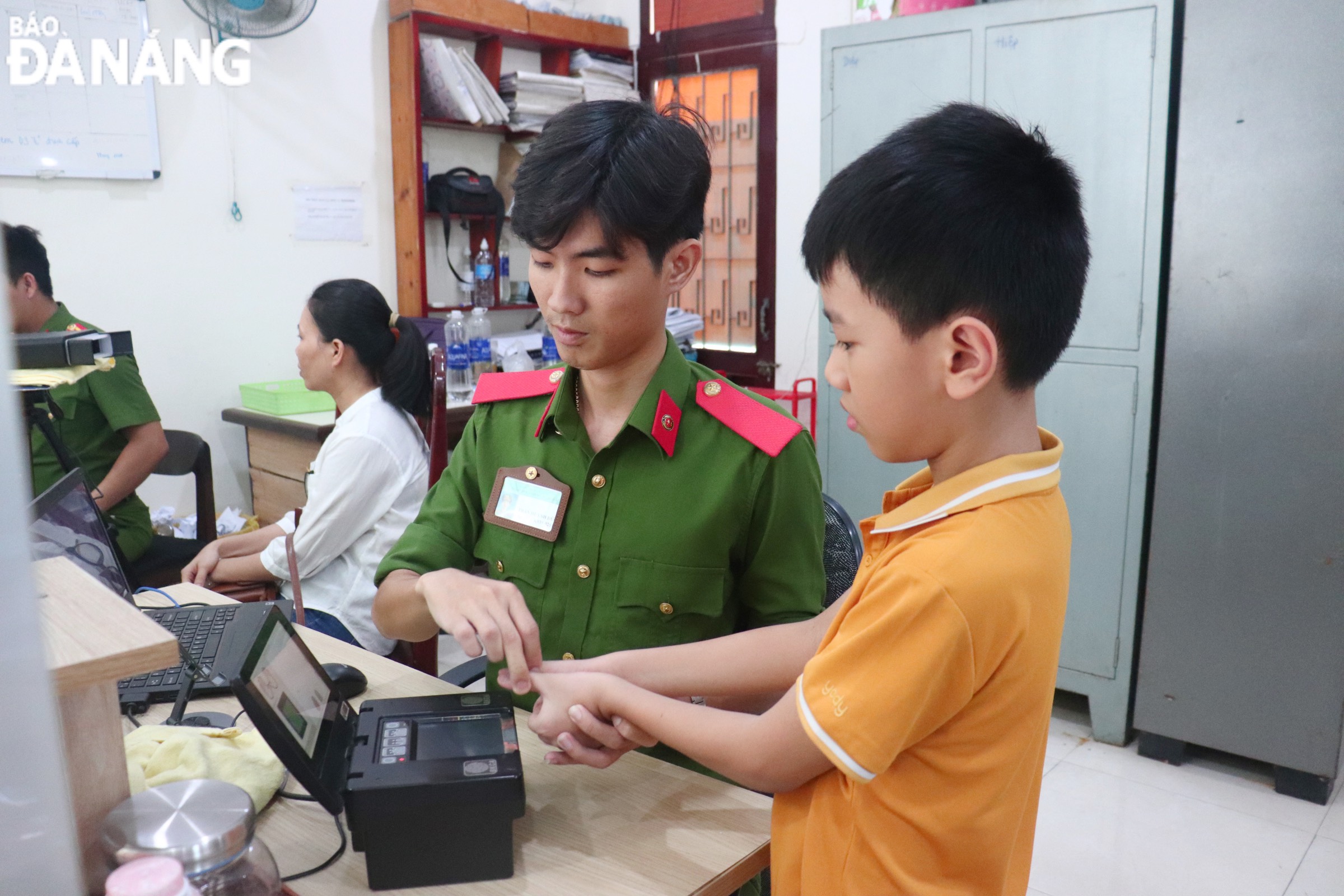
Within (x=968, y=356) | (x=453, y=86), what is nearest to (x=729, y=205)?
(x=453, y=86)

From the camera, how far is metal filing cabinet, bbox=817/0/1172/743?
244 centimetres

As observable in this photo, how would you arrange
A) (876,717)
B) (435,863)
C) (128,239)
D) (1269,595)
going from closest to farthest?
1. (876,717)
2. (435,863)
3. (1269,595)
4. (128,239)

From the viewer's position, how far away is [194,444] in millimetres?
2684

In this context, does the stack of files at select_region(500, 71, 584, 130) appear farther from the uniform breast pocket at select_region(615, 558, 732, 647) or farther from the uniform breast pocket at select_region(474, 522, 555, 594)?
the uniform breast pocket at select_region(615, 558, 732, 647)

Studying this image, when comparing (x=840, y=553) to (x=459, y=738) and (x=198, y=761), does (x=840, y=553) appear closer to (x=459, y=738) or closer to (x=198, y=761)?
(x=459, y=738)

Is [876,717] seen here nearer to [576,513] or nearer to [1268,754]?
[576,513]

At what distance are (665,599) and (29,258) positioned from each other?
2.05 m

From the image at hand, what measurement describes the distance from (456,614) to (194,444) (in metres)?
1.95

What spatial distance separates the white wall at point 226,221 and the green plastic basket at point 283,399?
0.55 feet

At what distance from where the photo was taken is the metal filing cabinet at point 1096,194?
7.99 feet

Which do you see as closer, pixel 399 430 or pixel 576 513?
pixel 576 513

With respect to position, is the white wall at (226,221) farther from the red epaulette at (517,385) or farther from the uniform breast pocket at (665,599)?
the uniform breast pocket at (665,599)

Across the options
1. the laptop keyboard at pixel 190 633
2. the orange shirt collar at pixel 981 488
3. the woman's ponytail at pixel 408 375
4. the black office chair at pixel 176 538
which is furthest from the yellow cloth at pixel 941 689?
the black office chair at pixel 176 538

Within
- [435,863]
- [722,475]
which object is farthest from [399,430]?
[435,863]
